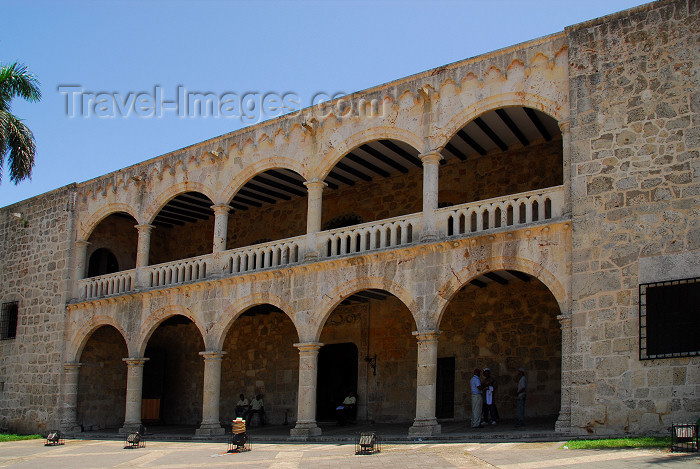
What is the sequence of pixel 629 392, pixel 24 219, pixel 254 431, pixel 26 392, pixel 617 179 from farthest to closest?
pixel 24 219 → pixel 26 392 → pixel 254 431 → pixel 617 179 → pixel 629 392

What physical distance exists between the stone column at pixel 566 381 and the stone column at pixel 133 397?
10343mm

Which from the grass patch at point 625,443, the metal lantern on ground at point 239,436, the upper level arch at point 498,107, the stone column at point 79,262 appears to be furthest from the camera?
the stone column at point 79,262

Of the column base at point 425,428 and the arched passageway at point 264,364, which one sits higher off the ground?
the arched passageway at point 264,364

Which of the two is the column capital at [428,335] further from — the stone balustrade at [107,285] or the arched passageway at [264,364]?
the stone balustrade at [107,285]

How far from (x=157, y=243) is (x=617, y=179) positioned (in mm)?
15181

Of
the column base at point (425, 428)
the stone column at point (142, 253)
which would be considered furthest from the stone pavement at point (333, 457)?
the stone column at point (142, 253)

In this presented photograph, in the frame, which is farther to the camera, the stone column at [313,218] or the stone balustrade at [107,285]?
the stone balustrade at [107,285]

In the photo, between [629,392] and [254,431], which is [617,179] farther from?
[254,431]

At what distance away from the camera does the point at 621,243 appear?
11.9 m

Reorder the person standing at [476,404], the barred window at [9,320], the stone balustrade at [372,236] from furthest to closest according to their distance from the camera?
the barred window at [9,320] → the stone balustrade at [372,236] → the person standing at [476,404]

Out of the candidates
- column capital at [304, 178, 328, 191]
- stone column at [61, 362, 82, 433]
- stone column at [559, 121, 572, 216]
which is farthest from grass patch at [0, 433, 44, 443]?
stone column at [559, 121, 572, 216]

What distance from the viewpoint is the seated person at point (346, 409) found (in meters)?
16.8

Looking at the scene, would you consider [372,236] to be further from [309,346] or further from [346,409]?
[346,409]

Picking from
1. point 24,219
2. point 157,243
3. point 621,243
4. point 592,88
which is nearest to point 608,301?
point 621,243
